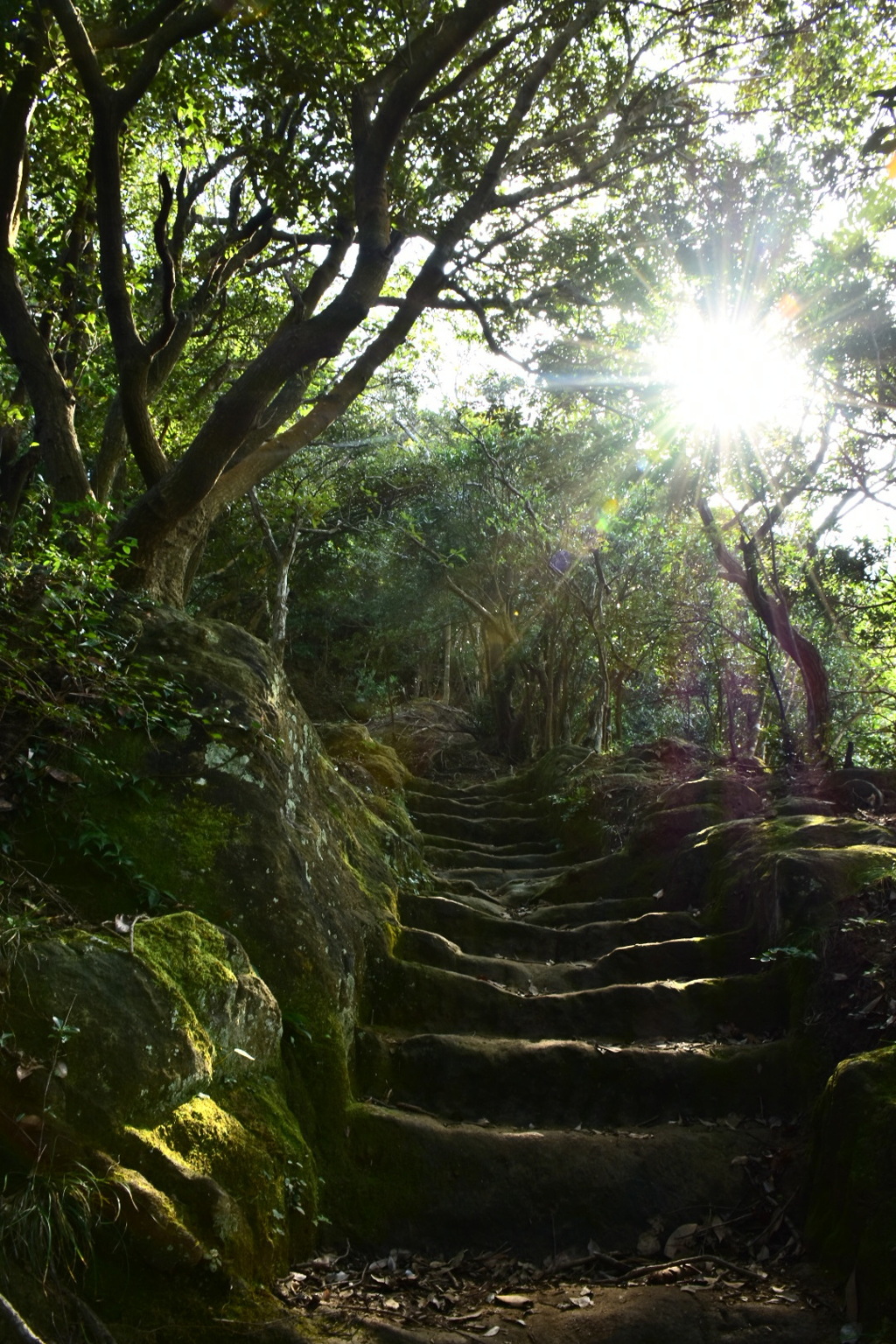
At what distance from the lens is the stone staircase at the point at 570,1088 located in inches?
183

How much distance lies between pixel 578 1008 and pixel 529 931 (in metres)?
1.61

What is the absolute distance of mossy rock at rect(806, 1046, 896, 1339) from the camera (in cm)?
354

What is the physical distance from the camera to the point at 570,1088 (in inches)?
217

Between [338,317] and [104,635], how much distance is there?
3.32m

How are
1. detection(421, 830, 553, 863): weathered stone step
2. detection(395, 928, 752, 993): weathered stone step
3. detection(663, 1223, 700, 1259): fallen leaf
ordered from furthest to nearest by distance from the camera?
detection(421, 830, 553, 863): weathered stone step → detection(395, 928, 752, 993): weathered stone step → detection(663, 1223, 700, 1259): fallen leaf

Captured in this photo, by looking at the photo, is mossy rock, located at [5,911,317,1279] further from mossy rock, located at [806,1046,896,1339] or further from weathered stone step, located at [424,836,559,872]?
weathered stone step, located at [424,836,559,872]

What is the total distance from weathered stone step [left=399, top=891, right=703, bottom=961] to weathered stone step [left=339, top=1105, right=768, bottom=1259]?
277cm

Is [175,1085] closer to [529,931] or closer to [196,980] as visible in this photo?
[196,980]

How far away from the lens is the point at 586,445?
19328 millimetres

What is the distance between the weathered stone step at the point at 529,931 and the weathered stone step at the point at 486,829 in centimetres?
506

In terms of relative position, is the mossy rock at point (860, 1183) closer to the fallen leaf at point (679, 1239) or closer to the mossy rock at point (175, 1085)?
the fallen leaf at point (679, 1239)

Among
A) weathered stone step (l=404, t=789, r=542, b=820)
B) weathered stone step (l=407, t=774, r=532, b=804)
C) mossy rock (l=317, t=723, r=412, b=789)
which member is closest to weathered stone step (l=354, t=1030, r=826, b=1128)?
mossy rock (l=317, t=723, r=412, b=789)

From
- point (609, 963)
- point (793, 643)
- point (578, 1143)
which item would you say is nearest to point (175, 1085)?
point (578, 1143)

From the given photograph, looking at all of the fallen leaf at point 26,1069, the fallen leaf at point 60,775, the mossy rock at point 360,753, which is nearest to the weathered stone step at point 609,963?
the fallen leaf at point 60,775
